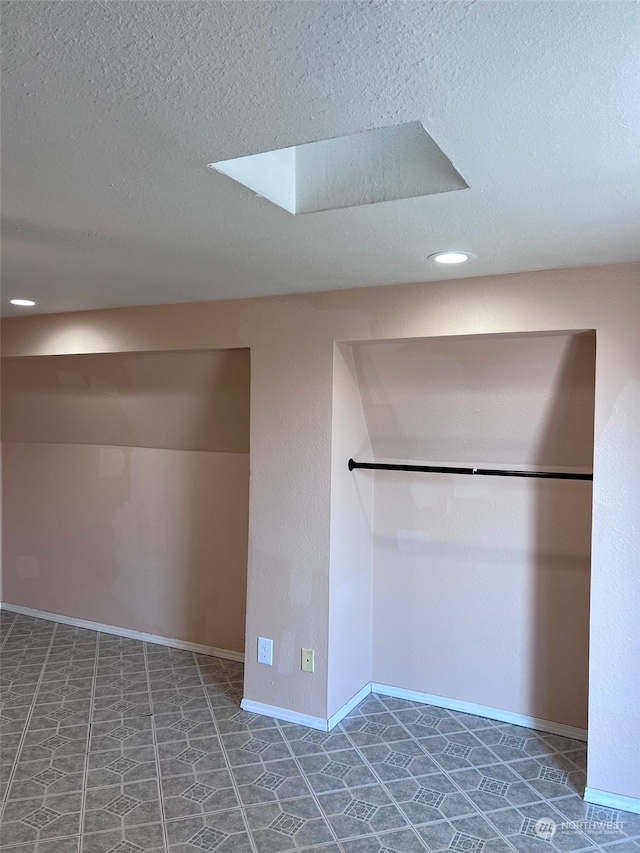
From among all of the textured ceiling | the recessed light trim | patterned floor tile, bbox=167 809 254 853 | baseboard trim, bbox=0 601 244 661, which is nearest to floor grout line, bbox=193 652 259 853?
patterned floor tile, bbox=167 809 254 853

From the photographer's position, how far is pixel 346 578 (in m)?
3.08

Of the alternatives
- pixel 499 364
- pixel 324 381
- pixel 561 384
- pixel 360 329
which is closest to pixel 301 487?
pixel 324 381

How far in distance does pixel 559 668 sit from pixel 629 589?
0.77 metres

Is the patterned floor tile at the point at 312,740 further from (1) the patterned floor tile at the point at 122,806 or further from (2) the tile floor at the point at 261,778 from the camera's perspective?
(1) the patterned floor tile at the point at 122,806

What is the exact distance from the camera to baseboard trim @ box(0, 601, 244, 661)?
3.76m

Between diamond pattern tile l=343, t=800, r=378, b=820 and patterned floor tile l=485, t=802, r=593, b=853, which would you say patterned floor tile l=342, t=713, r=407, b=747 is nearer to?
diamond pattern tile l=343, t=800, r=378, b=820

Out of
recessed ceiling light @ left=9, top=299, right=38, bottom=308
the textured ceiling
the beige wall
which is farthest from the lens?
the beige wall

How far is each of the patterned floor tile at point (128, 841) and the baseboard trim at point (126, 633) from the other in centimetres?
149

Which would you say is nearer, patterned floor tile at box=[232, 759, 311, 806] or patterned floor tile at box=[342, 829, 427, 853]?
patterned floor tile at box=[342, 829, 427, 853]

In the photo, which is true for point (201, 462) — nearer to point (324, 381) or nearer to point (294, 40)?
point (324, 381)

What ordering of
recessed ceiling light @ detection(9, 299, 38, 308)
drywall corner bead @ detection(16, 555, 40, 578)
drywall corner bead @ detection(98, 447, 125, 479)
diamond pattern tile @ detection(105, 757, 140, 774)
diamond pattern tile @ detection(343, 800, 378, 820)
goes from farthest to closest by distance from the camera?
drywall corner bead @ detection(16, 555, 40, 578) < drywall corner bead @ detection(98, 447, 125, 479) < recessed ceiling light @ detection(9, 299, 38, 308) < diamond pattern tile @ detection(105, 757, 140, 774) < diamond pattern tile @ detection(343, 800, 378, 820)

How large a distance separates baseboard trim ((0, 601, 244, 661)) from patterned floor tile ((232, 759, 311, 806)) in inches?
43.6

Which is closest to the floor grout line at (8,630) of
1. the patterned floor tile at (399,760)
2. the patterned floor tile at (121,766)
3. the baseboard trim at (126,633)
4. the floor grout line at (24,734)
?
the baseboard trim at (126,633)

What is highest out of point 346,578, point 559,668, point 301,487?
point 301,487
